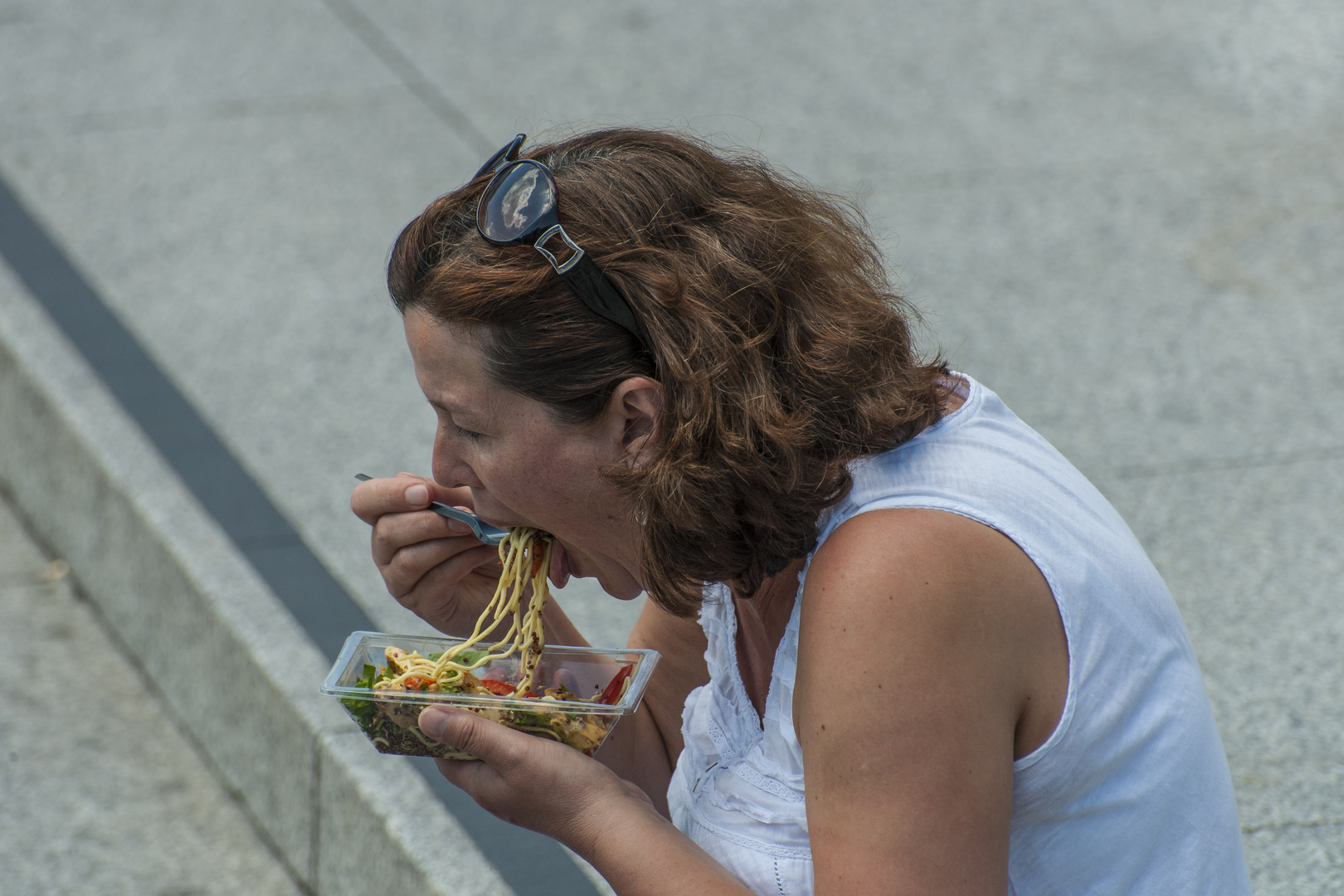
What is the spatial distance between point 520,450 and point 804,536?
38 cm

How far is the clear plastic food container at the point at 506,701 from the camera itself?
1864 mm

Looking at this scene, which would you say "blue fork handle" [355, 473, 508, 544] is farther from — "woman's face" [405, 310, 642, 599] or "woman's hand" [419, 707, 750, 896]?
"woman's hand" [419, 707, 750, 896]

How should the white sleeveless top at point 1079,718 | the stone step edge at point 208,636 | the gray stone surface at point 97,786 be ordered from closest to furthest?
1. the white sleeveless top at point 1079,718
2. the stone step edge at point 208,636
3. the gray stone surface at point 97,786

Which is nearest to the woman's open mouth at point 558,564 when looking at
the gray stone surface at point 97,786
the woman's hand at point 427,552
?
the woman's hand at point 427,552

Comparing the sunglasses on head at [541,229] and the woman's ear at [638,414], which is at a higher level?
the sunglasses on head at [541,229]

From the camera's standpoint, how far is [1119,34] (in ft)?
19.8

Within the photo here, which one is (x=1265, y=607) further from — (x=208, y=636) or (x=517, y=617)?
(x=208, y=636)

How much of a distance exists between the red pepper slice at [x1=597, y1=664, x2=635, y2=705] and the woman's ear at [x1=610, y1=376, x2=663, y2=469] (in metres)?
0.39

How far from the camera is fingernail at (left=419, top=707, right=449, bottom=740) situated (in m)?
1.78

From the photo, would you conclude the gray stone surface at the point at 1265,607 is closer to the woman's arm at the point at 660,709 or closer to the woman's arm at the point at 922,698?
the woman's arm at the point at 660,709

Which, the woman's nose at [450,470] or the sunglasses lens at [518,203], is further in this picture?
the woman's nose at [450,470]

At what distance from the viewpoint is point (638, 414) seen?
5.67ft

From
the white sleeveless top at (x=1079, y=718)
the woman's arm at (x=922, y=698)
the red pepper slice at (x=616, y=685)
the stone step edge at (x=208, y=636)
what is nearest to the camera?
the woman's arm at (x=922, y=698)

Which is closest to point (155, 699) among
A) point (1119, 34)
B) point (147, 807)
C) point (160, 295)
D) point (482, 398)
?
point (147, 807)
